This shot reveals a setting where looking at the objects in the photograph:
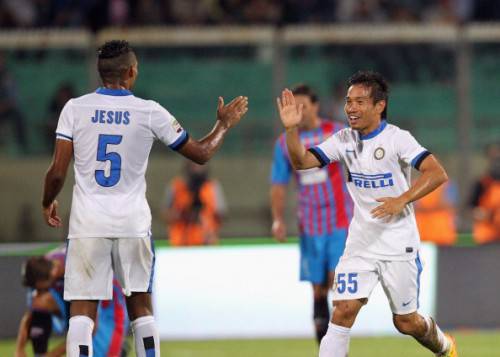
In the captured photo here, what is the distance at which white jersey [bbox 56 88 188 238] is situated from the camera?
6.30 m

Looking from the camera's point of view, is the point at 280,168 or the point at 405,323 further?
the point at 280,168

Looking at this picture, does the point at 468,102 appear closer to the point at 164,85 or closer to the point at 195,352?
the point at 164,85

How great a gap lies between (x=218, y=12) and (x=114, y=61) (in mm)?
8766

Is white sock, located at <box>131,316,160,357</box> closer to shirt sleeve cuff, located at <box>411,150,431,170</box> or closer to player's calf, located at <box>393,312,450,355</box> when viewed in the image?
player's calf, located at <box>393,312,450,355</box>

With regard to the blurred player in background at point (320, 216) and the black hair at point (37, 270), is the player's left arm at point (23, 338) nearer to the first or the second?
the black hair at point (37, 270)

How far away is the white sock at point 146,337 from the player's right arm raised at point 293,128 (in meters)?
1.23

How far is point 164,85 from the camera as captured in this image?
13.5 metres

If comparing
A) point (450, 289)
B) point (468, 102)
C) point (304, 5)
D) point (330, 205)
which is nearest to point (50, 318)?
point (330, 205)

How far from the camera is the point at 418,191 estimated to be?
6547 millimetres

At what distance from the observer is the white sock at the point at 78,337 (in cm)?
632

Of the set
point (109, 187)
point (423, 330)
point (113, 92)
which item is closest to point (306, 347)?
point (423, 330)

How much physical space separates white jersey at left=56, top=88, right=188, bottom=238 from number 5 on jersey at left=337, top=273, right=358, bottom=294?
1188 mm

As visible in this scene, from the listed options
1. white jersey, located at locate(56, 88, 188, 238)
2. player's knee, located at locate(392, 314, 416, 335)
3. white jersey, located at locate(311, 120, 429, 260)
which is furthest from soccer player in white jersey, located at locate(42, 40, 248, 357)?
player's knee, located at locate(392, 314, 416, 335)

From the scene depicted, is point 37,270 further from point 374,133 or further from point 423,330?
point 423,330
